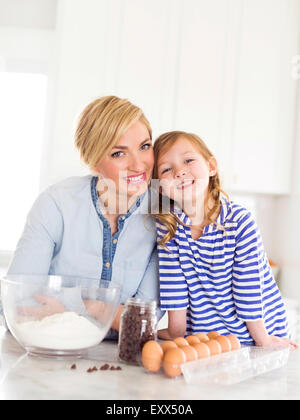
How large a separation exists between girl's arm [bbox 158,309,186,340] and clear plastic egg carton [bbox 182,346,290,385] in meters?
0.32

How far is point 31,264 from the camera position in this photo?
3.80 ft

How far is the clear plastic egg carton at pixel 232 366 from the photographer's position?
0.77m

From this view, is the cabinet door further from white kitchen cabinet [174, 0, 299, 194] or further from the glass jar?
the glass jar

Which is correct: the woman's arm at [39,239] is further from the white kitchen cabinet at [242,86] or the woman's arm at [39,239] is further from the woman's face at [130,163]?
the white kitchen cabinet at [242,86]

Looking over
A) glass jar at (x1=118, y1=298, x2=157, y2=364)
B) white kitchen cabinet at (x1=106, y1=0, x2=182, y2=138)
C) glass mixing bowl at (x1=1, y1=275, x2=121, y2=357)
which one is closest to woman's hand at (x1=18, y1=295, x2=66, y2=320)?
glass mixing bowl at (x1=1, y1=275, x2=121, y2=357)

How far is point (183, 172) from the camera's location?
1272mm

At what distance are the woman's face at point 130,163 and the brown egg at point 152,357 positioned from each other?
0.52 meters

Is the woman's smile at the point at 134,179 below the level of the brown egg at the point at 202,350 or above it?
above

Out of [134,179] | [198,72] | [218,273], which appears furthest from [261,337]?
[198,72]

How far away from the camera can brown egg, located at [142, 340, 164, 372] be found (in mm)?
806

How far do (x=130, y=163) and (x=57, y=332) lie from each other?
0.55m

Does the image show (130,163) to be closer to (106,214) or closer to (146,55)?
(106,214)

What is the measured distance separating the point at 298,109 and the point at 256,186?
23.7 inches

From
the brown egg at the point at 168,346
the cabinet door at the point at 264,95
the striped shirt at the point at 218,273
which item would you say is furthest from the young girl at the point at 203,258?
the cabinet door at the point at 264,95
